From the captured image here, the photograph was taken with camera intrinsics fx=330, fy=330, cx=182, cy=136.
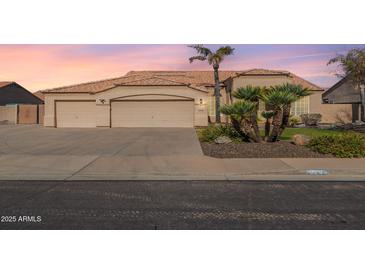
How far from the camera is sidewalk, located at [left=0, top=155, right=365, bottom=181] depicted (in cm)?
883

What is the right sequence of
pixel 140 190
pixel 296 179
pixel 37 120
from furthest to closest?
1. pixel 37 120
2. pixel 296 179
3. pixel 140 190

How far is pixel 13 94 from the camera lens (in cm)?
4794

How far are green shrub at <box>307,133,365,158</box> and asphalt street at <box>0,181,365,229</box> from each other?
3.86m

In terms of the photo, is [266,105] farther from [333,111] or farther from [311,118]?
[333,111]

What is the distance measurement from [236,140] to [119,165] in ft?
21.8

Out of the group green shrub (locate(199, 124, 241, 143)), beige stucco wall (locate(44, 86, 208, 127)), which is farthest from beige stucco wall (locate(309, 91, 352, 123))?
green shrub (locate(199, 124, 241, 143))

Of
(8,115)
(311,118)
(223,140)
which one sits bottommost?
(223,140)

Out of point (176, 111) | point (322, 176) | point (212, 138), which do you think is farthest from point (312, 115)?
point (322, 176)

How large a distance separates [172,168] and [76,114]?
21283 millimetres

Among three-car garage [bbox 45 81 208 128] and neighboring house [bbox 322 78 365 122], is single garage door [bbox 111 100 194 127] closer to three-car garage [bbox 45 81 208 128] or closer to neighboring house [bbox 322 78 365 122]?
three-car garage [bbox 45 81 208 128]

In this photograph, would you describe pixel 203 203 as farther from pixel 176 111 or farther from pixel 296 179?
pixel 176 111

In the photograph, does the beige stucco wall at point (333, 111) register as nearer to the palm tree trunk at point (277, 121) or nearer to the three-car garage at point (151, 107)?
the three-car garage at point (151, 107)

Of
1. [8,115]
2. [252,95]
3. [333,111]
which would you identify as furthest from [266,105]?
[8,115]

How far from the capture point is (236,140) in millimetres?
15133
